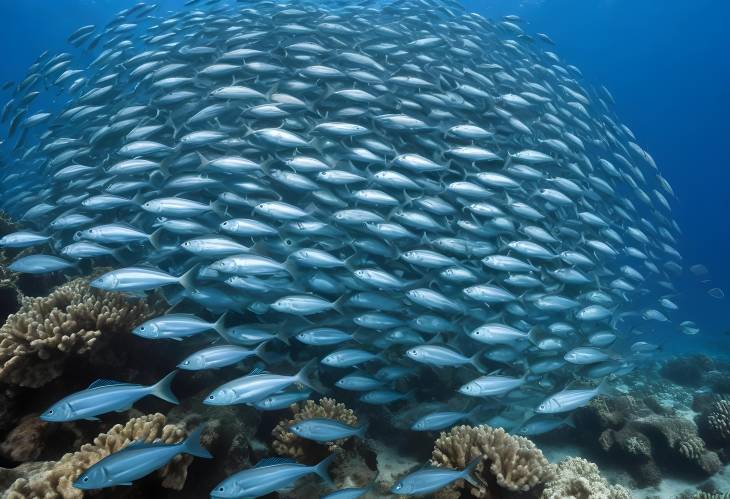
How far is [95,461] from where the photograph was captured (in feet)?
11.4

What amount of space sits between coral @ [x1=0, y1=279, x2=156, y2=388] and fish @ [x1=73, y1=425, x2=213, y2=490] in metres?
2.61

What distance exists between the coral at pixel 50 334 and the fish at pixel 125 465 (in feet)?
8.57

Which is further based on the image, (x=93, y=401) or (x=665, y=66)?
(x=665, y=66)

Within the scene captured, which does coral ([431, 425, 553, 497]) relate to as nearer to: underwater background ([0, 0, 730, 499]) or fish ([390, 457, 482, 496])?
underwater background ([0, 0, 730, 499])

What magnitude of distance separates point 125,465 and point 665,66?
419ft

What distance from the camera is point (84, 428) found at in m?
4.52

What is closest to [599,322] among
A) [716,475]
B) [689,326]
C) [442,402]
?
[716,475]

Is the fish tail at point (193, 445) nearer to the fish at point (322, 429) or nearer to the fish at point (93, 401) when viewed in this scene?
Answer: the fish at point (93, 401)

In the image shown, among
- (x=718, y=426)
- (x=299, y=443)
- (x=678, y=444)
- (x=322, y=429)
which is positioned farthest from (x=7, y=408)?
(x=718, y=426)

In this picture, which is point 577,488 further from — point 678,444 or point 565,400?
point 678,444

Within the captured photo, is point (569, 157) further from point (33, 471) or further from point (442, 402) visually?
point (33, 471)

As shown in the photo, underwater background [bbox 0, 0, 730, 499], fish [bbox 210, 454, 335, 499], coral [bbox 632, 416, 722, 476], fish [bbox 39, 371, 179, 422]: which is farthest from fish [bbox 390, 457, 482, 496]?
coral [bbox 632, 416, 722, 476]

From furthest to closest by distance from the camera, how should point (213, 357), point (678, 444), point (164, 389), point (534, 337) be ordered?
point (678, 444) → point (534, 337) → point (213, 357) → point (164, 389)

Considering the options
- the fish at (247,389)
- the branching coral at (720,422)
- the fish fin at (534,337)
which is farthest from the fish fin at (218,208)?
the branching coral at (720,422)
